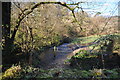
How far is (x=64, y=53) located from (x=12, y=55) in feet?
9.87

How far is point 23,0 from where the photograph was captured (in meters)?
3.28

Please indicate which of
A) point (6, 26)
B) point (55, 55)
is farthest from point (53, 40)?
point (6, 26)

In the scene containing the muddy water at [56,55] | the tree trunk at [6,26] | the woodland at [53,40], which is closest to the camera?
the woodland at [53,40]

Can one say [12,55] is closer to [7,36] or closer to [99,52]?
[7,36]

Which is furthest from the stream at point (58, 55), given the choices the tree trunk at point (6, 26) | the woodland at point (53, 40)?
the tree trunk at point (6, 26)

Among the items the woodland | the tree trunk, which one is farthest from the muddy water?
the tree trunk

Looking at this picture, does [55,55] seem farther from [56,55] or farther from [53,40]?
[53,40]

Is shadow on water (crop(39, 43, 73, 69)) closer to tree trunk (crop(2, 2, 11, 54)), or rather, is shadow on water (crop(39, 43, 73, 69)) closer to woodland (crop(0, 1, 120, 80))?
woodland (crop(0, 1, 120, 80))

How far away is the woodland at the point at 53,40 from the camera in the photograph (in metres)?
2.50

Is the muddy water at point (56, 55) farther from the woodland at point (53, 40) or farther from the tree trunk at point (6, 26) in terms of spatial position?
the tree trunk at point (6, 26)

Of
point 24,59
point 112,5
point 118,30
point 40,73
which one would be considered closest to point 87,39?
point 118,30

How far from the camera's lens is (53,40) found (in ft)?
14.3

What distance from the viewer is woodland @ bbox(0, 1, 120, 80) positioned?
8.21ft

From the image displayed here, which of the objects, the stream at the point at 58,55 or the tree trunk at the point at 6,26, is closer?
the tree trunk at the point at 6,26
